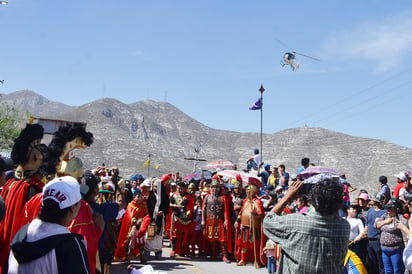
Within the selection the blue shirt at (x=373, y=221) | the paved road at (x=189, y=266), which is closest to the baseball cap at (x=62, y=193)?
the paved road at (x=189, y=266)

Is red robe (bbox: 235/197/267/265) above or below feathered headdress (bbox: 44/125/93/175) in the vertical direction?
below

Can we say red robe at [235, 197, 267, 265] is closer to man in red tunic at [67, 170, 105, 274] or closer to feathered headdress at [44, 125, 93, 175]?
feathered headdress at [44, 125, 93, 175]

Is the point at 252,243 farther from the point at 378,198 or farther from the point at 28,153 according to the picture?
the point at 28,153

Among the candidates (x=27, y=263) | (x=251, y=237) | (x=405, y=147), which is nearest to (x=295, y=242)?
(x=27, y=263)

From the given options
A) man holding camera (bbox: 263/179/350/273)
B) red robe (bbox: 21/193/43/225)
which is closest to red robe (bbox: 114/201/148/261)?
red robe (bbox: 21/193/43/225)

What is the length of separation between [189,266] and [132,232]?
1.53m

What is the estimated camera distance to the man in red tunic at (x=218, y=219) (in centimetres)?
1128

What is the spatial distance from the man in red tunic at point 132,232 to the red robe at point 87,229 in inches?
221

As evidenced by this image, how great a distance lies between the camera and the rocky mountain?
205ft

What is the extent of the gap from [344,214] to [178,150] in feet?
292

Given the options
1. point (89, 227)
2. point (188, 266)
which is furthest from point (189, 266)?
point (89, 227)

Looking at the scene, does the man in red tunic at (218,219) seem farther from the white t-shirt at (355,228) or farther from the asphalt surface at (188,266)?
the white t-shirt at (355,228)

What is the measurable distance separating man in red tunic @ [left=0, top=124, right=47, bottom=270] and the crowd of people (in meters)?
0.01

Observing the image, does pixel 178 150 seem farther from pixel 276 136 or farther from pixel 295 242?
pixel 295 242
